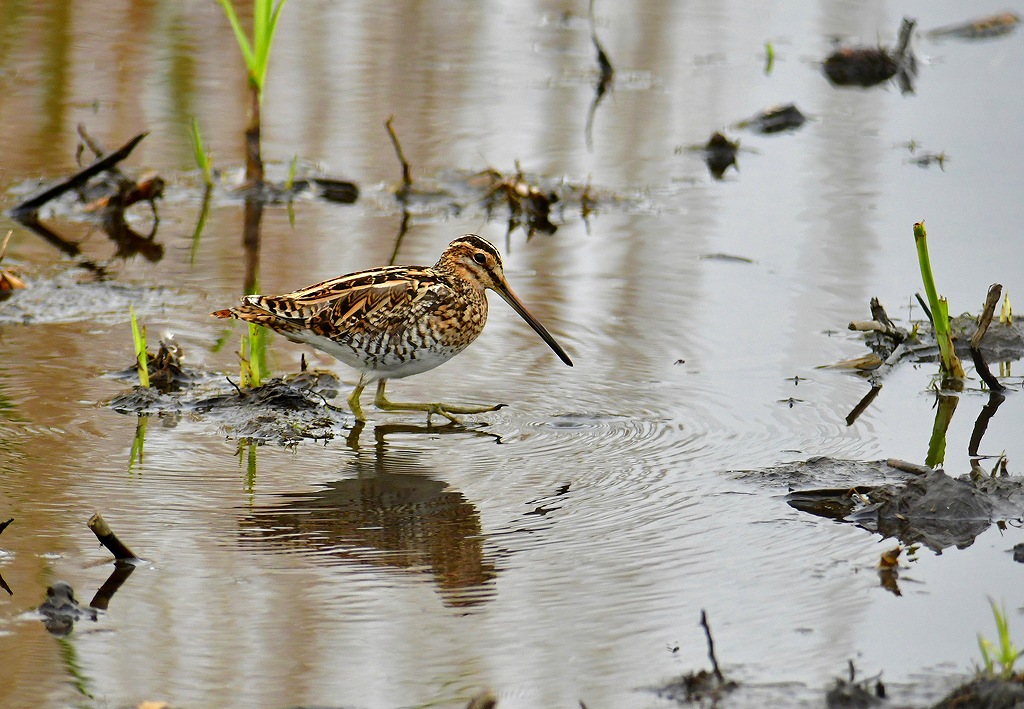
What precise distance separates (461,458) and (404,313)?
82 centimetres

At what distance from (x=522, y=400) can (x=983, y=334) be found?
1.96 meters

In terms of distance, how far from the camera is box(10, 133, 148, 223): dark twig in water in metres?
8.52

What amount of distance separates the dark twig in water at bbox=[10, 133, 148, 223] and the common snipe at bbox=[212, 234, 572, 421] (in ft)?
8.37

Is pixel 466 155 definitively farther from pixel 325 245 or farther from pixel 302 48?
pixel 302 48

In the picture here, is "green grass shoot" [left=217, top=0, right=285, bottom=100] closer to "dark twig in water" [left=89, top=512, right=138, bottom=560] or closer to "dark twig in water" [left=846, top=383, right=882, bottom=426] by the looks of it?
"dark twig in water" [left=846, top=383, right=882, bottom=426]

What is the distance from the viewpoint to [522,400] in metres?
6.41

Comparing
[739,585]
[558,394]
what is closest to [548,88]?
[558,394]

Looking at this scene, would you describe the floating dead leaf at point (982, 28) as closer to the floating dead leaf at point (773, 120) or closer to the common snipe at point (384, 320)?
the floating dead leaf at point (773, 120)

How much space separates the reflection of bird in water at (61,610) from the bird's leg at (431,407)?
7.15 ft

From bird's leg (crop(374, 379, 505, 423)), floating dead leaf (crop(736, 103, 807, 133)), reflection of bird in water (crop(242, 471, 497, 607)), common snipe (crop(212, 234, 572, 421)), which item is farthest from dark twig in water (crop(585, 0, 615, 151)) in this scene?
reflection of bird in water (crop(242, 471, 497, 607))

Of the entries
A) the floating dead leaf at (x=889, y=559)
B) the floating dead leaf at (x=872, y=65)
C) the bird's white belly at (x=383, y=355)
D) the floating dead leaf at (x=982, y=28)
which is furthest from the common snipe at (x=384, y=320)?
the floating dead leaf at (x=982, y=28)

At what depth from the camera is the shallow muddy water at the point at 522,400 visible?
4.19 metres

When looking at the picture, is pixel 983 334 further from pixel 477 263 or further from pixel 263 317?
pixel 263 317

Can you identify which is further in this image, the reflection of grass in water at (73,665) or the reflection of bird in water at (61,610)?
the reflection of bird in water at (61,610)
